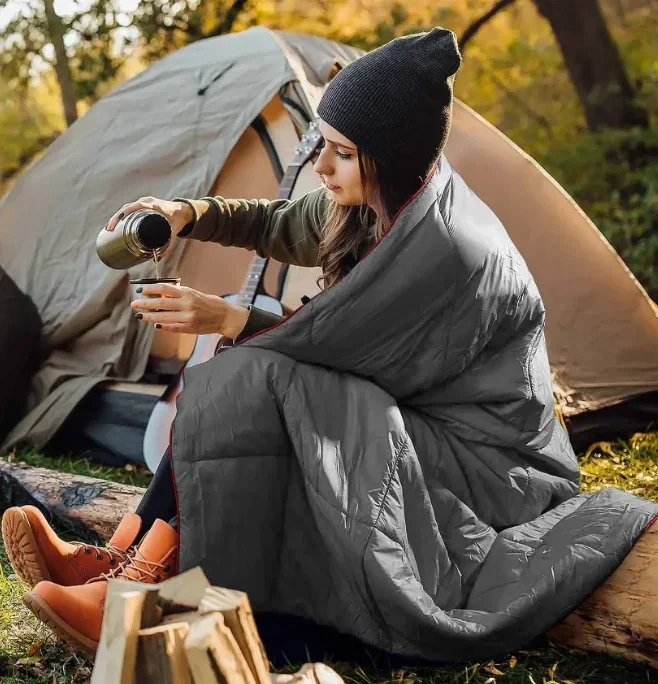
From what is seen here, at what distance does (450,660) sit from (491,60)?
19.1 ft

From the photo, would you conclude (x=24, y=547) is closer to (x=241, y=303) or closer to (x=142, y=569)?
(x=142, y=569)

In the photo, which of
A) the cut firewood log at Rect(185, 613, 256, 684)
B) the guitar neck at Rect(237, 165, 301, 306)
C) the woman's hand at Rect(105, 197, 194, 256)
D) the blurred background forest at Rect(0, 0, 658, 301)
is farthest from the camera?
the blurred background forest at Rect(0, 0, 658, 301)

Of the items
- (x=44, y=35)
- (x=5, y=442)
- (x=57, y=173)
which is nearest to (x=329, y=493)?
(x=5, y=442)

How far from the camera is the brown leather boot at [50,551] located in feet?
5.32

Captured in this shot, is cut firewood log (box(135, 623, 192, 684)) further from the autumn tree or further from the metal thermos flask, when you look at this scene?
the autumn tree

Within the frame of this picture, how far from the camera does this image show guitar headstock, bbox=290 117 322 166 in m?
2.77

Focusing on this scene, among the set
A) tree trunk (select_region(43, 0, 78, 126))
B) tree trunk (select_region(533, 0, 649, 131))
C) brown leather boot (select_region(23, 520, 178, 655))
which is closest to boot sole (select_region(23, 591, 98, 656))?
brown leather boot (select_region(23, 520, 178, 655))

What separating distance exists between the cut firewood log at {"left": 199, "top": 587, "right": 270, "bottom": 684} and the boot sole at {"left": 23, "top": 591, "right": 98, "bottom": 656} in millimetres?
490

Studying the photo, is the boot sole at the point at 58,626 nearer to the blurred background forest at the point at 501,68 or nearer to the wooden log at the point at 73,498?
the wooden log at the point at 73,498

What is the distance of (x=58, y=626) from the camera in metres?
1.50

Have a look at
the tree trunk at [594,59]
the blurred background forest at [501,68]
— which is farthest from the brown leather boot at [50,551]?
the tree trunk at [594,59]

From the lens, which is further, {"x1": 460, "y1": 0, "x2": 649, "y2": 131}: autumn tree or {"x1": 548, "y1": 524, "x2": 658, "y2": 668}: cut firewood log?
{"x1": 460, "y1": 0, "x2": 649, "y2": 131}: autumn tree

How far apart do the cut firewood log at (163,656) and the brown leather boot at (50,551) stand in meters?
0.57

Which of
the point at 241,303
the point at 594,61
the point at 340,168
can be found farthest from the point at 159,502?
the point at 594,61
